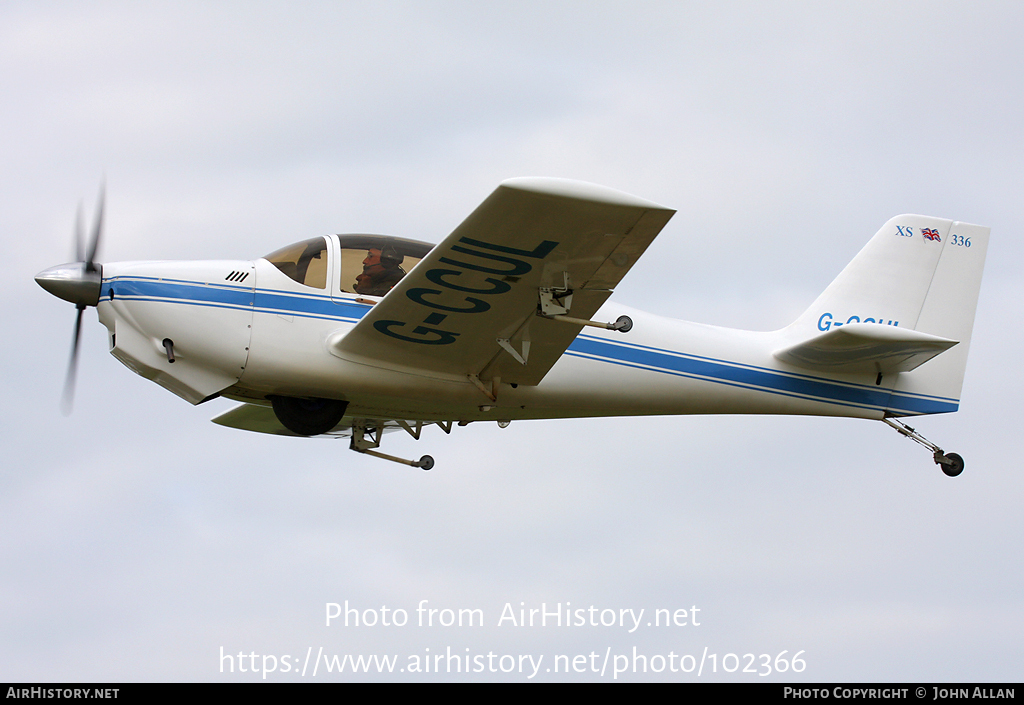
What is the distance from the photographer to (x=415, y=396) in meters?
11.3

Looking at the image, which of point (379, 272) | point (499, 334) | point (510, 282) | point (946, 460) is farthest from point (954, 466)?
point (379, 272)

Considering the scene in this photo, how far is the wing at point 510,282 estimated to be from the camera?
29.6 ft

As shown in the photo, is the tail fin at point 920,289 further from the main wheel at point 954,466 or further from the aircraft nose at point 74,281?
the aircraft nose at point 74,281

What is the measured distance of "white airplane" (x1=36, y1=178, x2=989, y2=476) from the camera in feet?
31.8

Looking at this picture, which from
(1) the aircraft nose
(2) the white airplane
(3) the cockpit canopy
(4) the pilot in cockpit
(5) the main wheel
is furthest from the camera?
(5) the main wheel

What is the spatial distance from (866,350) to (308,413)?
19.7 feet

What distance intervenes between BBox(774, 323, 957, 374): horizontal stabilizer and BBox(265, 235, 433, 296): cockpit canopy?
4.35 m

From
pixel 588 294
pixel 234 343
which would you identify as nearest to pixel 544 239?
pixel 588 294

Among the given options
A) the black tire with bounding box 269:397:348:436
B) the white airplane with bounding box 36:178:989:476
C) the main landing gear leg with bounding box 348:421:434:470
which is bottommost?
the main landing gear leg with bounding box 348:421:434:470

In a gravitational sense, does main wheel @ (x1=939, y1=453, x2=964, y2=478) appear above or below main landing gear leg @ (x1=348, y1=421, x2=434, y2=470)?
above

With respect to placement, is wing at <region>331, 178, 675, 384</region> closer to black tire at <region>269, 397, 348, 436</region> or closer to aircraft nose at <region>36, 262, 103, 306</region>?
black tire at <region>269, 397, 348, 436</region>

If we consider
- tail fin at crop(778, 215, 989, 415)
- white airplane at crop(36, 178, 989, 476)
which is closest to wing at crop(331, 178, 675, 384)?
white airplane at crop(36, 178, 989, 476)

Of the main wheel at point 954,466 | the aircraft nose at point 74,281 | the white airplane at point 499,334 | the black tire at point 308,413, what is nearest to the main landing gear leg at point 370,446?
the white airplane at point 499,334

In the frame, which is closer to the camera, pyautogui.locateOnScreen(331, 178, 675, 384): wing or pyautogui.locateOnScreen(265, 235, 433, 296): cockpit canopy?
pyautogui.locateOnScreen(331, 178, 675, 384): wing
